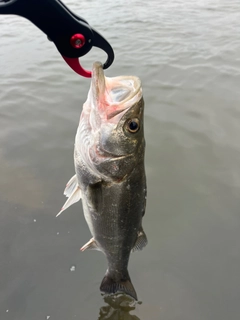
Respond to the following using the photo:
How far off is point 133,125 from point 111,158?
0.27 metres

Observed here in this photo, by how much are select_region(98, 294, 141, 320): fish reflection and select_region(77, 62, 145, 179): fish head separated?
1.62 m

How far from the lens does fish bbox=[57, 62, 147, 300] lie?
1.96 meters

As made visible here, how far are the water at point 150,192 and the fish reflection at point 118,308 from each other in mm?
14

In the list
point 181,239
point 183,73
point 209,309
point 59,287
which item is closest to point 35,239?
point 59,287

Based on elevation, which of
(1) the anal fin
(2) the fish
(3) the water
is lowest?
(3) the water

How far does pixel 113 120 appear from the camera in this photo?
1.98 metres

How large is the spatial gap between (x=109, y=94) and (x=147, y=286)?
2.11m

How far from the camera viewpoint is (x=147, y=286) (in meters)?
3.13

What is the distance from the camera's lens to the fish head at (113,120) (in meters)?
1.93

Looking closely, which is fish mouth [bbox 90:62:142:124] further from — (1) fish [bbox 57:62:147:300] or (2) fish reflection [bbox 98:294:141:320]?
(2) fish reflection [bbox 98:294:141:320]

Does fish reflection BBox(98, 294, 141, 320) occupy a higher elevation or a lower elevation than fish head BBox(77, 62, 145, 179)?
lower

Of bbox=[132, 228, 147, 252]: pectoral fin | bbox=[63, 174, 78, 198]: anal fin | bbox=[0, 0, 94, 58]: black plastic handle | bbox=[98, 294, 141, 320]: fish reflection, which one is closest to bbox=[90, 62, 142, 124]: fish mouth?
bbox=[0, 0, 94, 58]: black plastic handle

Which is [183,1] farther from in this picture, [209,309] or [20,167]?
[209,309]

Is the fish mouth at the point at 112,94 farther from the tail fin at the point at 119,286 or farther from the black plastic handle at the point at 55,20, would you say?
the tail fin at the point at 119,286
